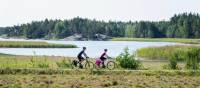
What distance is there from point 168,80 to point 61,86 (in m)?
5.58

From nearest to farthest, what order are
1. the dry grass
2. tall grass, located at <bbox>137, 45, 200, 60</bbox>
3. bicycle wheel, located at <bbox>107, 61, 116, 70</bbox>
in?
the dry grass < bicycle wheel, located at <bbox>107, 61, 116, 70</bbox> < tall grass, located at <bbox>137, 45, 200, 60</bbox>

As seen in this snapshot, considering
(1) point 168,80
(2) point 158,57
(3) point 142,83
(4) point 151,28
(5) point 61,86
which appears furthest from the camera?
(4) point 151,28

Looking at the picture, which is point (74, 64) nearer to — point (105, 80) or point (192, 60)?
point (192, 60)

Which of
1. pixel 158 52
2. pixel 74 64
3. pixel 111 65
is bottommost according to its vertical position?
pixel 158 52

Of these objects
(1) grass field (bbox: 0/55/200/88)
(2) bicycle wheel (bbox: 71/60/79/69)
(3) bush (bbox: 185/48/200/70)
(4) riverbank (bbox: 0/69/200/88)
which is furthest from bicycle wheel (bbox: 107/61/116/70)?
(3) bush (bbox: 185/48/200/70)

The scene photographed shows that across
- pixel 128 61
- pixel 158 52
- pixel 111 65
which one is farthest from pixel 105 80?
pixel 158 52

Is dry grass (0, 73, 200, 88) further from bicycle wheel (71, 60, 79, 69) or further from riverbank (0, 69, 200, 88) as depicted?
bicycle wheel (71, 60, 79, 69)

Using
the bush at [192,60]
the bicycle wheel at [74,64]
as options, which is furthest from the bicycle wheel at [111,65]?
the bush at [192,60]

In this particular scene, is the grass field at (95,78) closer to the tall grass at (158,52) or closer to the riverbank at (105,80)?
the riverbank at (105,80)

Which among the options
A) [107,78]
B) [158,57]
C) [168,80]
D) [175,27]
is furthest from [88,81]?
[175,27]

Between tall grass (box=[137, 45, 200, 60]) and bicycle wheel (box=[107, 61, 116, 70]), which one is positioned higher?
bicycle wheel (box=[107, 61, 116, 70])

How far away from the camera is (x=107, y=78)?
83.1ft

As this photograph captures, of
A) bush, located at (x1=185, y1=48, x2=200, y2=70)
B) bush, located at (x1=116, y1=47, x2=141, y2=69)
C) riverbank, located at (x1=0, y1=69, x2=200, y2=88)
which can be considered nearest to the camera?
riverbank, located at (x1=0, y1=69, x2=200, y2=88)

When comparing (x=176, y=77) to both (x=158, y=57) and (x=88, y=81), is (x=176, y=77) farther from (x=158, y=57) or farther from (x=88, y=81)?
(x=158, y=57)
